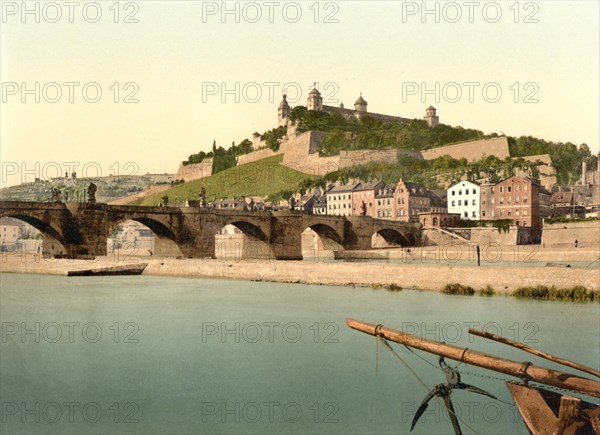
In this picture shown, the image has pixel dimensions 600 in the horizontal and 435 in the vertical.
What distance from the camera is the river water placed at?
14.7m

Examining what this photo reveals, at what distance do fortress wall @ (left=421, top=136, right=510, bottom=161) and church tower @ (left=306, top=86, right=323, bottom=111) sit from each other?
3653 centimetres

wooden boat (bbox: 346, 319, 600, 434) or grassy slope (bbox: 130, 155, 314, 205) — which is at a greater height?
grassy slope (bbox: 130, 155, 314, 205)

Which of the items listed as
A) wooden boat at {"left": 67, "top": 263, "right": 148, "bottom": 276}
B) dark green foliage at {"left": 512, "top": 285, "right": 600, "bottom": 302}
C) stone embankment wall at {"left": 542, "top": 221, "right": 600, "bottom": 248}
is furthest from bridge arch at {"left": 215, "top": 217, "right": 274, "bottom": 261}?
dark green foliage at {"left": 512, "top": 285, "right": 600, "bottom": 302}

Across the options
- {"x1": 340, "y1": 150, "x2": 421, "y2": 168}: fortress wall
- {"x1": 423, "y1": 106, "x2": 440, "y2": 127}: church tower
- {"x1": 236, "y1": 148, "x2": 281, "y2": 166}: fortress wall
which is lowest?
{"x1": 340, "y1": 150, "x2": 421, "y2": 168}: fortress wall

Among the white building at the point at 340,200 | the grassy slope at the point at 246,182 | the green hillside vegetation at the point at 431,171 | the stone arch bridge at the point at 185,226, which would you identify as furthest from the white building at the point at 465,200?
the grassy slope at the point at 246,182

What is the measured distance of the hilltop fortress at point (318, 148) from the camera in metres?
110

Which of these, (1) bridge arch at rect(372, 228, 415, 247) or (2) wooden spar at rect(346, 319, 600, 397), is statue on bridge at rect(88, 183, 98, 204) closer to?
(1) bridge arch at rect(372, 228, 415, 247)

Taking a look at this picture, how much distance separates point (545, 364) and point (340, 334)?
7.53 m

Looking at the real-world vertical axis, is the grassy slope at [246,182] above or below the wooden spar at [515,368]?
above

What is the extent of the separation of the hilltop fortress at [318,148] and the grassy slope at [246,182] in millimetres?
2603

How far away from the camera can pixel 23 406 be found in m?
15.8

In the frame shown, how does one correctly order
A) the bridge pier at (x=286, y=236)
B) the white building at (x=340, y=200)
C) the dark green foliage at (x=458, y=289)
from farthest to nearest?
the white building at (x=340, y=200)
the bridge pier at (x=286, y=236)
the dark green foliage at (x=458, y=289)

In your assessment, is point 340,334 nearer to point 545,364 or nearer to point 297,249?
point 545,364

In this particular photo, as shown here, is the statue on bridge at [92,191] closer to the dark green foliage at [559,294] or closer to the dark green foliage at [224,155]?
the dark green foliage at [559,294]
